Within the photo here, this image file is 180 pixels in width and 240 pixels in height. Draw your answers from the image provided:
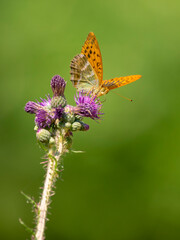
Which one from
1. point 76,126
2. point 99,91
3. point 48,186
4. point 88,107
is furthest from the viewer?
point 99,91

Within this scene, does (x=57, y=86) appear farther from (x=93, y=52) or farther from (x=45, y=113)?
(x=93, y=52)

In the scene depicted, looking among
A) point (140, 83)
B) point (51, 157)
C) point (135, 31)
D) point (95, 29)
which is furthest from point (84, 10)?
point (51, 157)

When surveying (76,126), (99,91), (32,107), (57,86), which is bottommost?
(76,126)

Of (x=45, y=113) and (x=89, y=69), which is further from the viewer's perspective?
(x=89, y=69)

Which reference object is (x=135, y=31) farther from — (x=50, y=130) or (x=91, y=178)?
(x=50, y=130)

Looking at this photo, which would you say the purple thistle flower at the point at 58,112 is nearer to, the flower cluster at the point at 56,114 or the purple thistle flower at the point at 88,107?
the flower cluster at the point at 56,114

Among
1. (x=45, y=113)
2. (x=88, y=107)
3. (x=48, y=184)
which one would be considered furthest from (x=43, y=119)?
(x=48, y=184)
